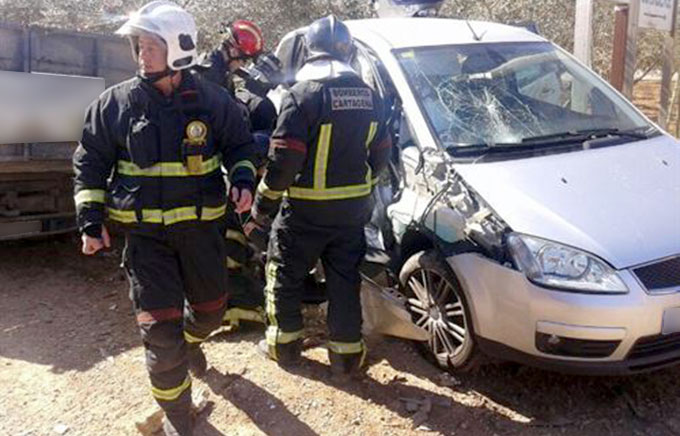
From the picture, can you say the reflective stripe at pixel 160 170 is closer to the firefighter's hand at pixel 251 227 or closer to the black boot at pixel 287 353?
the firefighter's hand at pixel 251 227

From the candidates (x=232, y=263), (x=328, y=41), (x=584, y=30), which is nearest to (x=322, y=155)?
(x=328, y=41)

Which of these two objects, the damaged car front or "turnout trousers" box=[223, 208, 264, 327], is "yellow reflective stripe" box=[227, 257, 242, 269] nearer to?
"turnout trousers" box=[223, 208, 264, 327]

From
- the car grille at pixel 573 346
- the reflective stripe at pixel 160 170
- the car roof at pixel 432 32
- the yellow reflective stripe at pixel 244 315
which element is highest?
the car roof at pixel 432 32

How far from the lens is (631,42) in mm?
6957

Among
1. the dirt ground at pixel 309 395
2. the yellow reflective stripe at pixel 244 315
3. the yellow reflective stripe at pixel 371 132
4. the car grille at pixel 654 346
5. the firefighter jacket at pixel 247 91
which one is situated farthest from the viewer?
the yellow reflective stripe at pixel 244 315

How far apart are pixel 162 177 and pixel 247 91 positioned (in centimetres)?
153

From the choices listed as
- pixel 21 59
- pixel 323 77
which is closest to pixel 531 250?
pixel 323 77

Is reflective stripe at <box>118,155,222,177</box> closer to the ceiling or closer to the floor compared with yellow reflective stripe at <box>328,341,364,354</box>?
closer to the ceiling

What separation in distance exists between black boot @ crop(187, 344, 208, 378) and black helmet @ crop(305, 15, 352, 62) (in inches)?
65.1

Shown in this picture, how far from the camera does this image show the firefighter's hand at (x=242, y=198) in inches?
123

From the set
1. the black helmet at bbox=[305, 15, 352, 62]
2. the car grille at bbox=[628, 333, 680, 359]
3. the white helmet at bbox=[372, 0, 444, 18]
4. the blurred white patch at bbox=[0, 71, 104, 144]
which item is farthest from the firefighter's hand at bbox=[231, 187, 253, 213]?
the white helmet at bbox=[372, 0, 444, 18]

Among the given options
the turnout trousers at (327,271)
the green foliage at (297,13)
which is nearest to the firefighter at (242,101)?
the turnout trousers at (327,271)

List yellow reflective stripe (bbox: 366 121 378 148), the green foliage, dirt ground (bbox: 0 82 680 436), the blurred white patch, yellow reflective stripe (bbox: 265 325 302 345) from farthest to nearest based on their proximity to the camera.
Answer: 1. the green foliage
2. the blurred white patch
3. yellow reflective stripe (bbox: 265 325 302 345)
4. yellow reflective stripe (bbox: 366 121 378 148)
5. dirt ground (bbox: 0 82 680 436)

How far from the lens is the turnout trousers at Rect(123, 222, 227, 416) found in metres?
3.07
